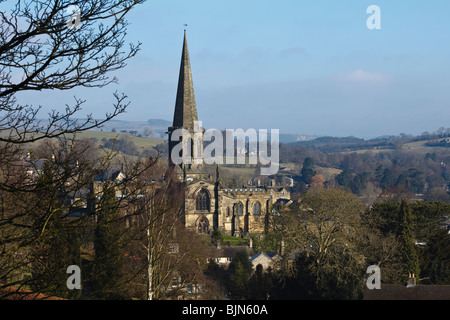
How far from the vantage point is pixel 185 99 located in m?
60.2

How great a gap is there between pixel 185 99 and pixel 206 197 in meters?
11.0

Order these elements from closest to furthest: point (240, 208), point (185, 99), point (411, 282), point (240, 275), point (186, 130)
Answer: point (411, 282)
point (240, 275)
point (186, 130)
point (240, 208)
point (185, 99)

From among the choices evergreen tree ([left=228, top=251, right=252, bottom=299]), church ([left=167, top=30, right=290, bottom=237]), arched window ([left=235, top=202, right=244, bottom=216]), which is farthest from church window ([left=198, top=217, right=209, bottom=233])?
evergreen tree ([left=228, top=251, right=252, bottom=299])

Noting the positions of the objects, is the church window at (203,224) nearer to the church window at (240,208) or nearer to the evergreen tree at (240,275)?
the church window at (240,208)

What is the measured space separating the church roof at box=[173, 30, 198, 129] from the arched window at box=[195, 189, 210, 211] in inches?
282

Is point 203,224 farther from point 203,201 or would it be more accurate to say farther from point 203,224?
point 203,201

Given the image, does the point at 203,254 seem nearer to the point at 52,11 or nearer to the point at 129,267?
the point at 129,267

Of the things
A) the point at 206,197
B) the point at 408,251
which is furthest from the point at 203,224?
the point at 408,251

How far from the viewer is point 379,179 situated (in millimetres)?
139125

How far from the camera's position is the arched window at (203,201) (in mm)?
57031

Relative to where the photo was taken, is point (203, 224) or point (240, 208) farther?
point (240, 208)

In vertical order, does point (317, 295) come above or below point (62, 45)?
below
